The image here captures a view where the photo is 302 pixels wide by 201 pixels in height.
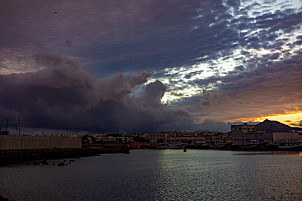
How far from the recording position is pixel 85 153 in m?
141

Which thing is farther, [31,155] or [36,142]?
[36,142]

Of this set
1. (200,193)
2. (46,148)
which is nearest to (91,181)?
(200,193)

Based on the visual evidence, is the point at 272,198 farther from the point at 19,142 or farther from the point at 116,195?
the point at 19,142

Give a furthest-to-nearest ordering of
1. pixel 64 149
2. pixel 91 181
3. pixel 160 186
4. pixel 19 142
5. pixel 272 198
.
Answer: pixel 64 149
pixel 19 142
pixel 91 181
pixel 160 186
pixel 272 198

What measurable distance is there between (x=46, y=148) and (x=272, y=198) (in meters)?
101

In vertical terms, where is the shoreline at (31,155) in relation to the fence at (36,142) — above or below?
below

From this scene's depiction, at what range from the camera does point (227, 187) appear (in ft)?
158

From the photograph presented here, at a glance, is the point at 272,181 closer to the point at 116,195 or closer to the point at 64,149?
the point at 116,195

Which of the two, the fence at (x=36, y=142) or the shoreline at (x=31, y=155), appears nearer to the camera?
the shoreline at (x=31, y=155)

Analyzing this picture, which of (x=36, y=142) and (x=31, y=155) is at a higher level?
(x=36, y=142)

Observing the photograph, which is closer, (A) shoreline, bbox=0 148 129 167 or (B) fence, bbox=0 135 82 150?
(A) shoreline, bbox=0 148 129 167

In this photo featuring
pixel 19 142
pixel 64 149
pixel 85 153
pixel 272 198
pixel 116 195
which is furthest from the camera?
pixel 85 153

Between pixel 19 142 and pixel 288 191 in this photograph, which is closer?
pixel 288 191

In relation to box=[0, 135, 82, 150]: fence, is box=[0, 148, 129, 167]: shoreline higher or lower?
lower
